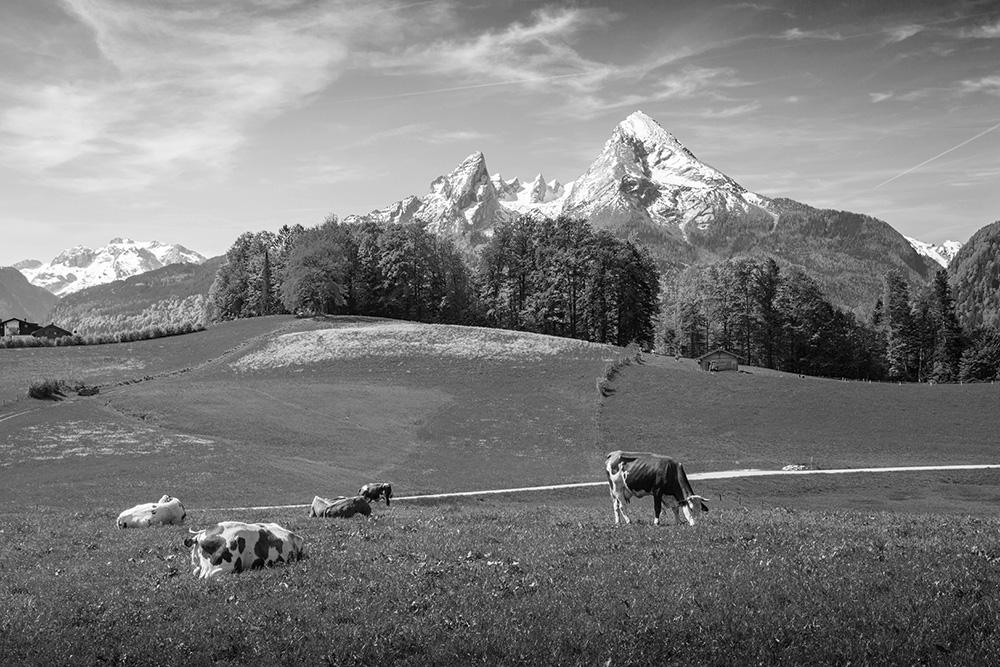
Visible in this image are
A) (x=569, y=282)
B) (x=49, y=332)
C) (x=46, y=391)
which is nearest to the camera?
(x=46, y=391)

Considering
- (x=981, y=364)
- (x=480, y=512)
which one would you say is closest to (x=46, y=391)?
(x=480, y=512)

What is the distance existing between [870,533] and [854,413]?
192 ft

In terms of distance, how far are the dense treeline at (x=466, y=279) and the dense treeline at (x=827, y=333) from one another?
14.0 metres

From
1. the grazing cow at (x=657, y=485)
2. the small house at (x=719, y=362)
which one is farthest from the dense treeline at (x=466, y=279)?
the grazing cow at (x=657, y=485)

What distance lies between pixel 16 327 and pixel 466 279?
280ft

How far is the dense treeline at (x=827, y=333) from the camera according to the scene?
416 feet

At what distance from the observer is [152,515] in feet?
82.1

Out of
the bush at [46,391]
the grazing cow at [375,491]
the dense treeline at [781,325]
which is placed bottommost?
the grazing cow at [375,491]

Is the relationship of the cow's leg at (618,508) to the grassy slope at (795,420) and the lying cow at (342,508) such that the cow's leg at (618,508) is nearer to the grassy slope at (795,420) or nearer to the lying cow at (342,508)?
the lying cow at (342,508)

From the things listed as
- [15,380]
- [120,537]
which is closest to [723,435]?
[120,537]

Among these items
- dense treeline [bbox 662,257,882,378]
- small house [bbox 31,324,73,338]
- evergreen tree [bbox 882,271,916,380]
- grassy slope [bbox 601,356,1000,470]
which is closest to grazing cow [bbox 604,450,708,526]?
grassy slope [bbox 601,356,1000,470]

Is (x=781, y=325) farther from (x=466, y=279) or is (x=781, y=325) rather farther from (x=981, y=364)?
(x=466, y=279)

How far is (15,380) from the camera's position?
8506 cm

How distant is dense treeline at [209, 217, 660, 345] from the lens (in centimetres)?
12281
